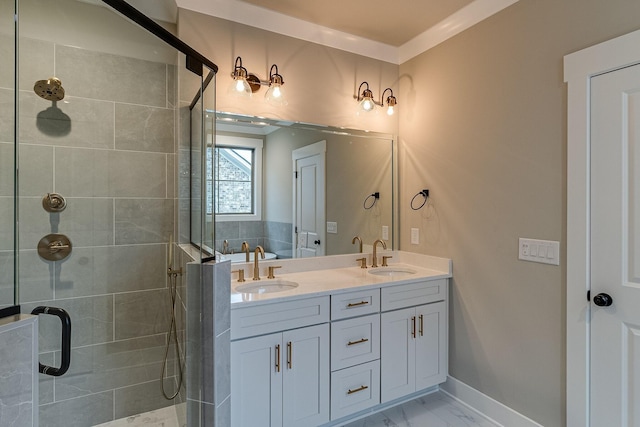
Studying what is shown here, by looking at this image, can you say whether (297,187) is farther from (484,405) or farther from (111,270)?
(484,405)

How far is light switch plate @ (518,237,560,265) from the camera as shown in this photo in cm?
175

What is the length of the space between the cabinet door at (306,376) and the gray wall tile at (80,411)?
1.14m

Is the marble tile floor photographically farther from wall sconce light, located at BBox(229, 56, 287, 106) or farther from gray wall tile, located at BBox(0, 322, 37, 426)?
wall sconce light, located at BBox(229, 56, 287, 106)

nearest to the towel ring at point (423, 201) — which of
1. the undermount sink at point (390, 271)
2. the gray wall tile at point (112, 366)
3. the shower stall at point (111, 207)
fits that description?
the undermount sink at point (390, 271)

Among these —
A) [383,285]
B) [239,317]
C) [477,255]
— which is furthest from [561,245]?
[239,317]

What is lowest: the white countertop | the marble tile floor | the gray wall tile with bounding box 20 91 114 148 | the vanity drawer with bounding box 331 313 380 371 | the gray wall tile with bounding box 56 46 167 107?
the marble tile floor

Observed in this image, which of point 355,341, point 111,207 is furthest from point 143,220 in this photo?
point 355,341

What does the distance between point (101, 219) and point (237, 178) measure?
83cm

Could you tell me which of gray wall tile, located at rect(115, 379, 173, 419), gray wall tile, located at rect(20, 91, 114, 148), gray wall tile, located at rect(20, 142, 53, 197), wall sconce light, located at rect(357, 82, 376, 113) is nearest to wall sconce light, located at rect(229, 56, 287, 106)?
wall sconce light, located at rect(357, 82, 376, 113)

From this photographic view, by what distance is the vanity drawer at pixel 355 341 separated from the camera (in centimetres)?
190

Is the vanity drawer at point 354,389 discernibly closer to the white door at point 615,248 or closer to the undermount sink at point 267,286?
the undermount sink at point 267,286

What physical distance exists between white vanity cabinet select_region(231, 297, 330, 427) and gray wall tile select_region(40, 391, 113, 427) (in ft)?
3.18

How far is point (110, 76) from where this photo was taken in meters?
1.99

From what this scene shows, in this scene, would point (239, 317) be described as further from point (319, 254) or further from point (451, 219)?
point (451, 219)
